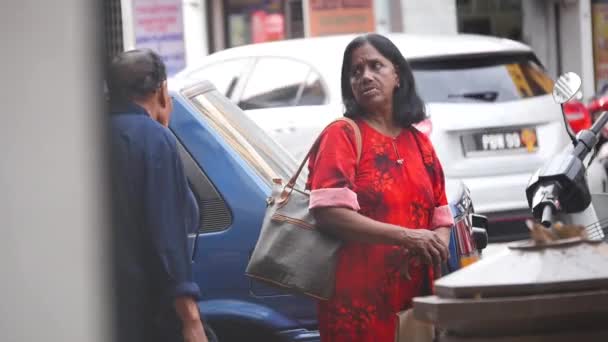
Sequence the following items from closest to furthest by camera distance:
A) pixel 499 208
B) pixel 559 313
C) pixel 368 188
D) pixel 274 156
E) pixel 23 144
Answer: pixel 23 144, pixel 559 313, pixel 368 188, pixel 274 156, pixel 499 208

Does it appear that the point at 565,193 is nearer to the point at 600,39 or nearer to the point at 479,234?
the point at 479,234

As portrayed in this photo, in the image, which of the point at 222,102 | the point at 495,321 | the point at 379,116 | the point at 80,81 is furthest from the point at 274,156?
the point at 80,81

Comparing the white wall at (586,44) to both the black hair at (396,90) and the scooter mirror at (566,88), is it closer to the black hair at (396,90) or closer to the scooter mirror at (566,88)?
the scooter mirror at (566,88)

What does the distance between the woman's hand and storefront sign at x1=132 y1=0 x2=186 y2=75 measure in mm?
13512

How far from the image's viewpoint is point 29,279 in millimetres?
2123

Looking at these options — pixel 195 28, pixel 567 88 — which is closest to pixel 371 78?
pixel 567 88

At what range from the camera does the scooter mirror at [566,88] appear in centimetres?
450

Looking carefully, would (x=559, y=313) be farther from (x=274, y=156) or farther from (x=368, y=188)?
(x=274, y=156)

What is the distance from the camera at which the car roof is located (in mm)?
8500

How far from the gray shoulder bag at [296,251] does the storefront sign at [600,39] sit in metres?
18.8

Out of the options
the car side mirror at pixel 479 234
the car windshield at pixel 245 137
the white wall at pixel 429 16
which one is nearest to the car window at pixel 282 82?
the car windshield at pixel 245 137

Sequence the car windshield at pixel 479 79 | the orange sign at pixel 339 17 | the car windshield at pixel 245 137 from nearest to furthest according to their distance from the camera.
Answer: the car windshield at pixel 245 137 → the car windshield at pixel 479 79 → the orange sign at pixel 339 17

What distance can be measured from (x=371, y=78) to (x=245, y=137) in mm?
814

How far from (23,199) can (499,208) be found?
6794 mm
